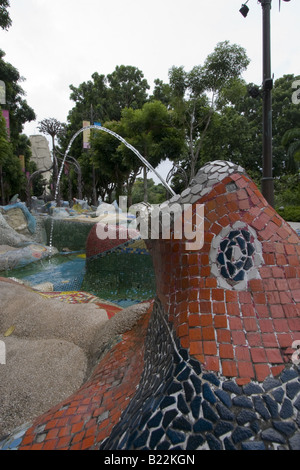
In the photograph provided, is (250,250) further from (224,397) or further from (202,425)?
(202,425)

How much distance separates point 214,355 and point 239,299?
0.26 metres

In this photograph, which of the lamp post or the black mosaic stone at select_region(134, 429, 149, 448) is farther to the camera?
the lamp post

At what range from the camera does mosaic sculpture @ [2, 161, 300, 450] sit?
1057 millimetres

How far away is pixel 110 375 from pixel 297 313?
108 centimetres

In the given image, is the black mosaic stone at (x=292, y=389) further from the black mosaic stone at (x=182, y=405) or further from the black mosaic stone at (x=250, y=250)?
the black mosaic stone at (x=250, y=250)

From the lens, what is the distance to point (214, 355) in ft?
3.99

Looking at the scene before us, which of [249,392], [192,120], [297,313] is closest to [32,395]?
[249,392]

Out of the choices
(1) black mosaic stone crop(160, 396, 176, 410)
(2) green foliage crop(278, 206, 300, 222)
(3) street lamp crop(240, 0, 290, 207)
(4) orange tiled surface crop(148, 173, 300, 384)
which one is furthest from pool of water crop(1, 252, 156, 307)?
(2) green foliage crop(278, 206, 300, 222)

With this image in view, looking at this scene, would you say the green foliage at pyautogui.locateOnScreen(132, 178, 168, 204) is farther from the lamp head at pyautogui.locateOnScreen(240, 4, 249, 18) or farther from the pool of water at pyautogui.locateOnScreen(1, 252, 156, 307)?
the lamp head at pyautogui.locateOnScreen(240, 4, 249, 18)

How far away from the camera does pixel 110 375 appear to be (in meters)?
1.79

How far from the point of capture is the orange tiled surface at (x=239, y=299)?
47.6 inches

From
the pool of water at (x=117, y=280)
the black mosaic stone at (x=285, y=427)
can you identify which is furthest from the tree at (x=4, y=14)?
the black mosaic stone at (x=285, y=427)

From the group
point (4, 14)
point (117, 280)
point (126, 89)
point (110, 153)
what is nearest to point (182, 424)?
point (117, 280)
